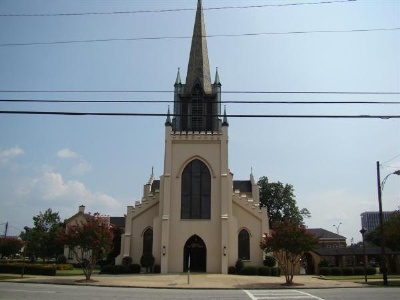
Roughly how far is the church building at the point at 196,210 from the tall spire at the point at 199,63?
56 centimetres

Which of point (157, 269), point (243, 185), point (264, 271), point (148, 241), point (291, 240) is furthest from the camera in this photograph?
point (243, 185)

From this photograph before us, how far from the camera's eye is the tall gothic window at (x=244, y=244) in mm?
42281

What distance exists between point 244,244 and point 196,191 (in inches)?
309

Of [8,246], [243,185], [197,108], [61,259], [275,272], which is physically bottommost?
[61,259]

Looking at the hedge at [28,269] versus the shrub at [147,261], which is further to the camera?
the shrub at [147,261]

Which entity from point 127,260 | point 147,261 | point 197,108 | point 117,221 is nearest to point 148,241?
point 127,260

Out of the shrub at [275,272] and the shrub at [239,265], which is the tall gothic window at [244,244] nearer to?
the shrub at [239,265]

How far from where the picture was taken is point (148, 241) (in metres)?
43.6

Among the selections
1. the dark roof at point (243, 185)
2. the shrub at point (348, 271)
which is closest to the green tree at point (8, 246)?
the dark roof at point (243, 185)

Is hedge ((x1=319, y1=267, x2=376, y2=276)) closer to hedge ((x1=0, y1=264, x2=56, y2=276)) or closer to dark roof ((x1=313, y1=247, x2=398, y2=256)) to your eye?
dark roof ((x1=313, y1=247, x2=398, y2=256))

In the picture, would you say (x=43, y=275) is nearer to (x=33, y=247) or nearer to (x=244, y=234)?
(x=33, y=247)

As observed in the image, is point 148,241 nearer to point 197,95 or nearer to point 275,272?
point 275,272

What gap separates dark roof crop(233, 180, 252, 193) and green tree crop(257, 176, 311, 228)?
25.3 feet

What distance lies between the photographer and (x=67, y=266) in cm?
4756
